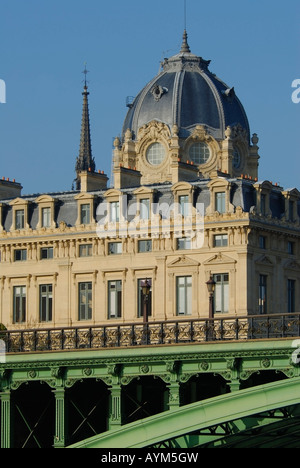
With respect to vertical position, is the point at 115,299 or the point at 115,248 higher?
the point at 115,248

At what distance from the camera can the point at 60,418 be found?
65000mm

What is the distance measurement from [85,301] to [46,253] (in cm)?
407

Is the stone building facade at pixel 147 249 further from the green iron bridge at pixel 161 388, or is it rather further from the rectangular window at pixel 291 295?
the green iron bridge at pixel 161 388

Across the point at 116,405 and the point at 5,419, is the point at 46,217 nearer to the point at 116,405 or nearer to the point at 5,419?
the point at 5,419

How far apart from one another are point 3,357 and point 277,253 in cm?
4281

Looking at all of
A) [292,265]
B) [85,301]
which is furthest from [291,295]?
[85,301]

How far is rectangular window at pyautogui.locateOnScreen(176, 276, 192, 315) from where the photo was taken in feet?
348

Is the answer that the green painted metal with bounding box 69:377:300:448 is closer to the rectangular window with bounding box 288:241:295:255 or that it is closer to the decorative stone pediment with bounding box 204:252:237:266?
the decorative stone pediment with bounding box 204:252:237:266

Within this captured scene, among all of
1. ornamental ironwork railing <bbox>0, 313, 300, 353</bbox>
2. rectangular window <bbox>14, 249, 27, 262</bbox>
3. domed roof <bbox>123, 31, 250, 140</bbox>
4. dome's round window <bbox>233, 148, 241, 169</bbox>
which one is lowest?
ornamental ironwork railing <bbox>0, 313, 300, 353</bbox>

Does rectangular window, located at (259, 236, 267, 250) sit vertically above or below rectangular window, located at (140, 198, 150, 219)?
below

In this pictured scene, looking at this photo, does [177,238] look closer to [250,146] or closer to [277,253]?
[277,253]

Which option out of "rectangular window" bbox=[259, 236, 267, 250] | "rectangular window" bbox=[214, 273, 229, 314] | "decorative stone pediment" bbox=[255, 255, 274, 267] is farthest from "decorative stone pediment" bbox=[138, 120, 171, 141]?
"rectangular window" bbox=[214, 273, 229, 314]

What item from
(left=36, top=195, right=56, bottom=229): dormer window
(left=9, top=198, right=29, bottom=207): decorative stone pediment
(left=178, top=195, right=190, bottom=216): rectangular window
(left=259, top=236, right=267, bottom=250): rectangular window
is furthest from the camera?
(left=9, top=198, right=29, bottom=207): decorative stone pediment

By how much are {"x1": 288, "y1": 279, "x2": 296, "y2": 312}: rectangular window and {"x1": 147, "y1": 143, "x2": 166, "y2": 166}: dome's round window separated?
2247 centimetres
